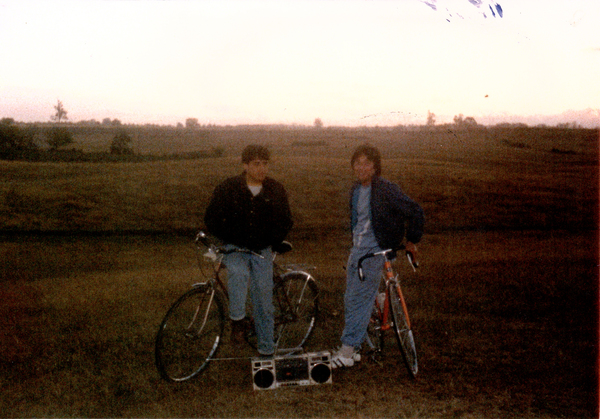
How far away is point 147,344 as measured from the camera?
198 inches

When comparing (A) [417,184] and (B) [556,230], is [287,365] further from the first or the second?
(B) [556,230]

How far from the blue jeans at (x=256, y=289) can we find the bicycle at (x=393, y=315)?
765 mm

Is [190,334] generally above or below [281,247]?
below

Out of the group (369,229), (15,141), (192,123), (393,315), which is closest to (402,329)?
(393,315)

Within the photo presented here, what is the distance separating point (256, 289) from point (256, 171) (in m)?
0.96

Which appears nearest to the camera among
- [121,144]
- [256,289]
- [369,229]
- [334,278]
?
[369,229]

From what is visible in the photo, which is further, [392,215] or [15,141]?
[15,141]

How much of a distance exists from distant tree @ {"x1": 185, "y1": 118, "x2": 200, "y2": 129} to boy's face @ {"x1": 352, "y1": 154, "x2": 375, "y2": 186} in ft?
9.76

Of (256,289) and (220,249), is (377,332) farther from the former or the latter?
(220,249)

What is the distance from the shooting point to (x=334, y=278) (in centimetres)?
754

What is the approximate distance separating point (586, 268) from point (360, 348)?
17.4 ft

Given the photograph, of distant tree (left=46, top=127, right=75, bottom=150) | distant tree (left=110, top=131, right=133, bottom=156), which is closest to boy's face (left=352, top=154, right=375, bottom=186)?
distant tree (left=110, top=131, right=133, bottom=156)

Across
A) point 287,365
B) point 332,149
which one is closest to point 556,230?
point 332,149

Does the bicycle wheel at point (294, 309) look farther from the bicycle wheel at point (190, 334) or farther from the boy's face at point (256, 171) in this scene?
the boy's face at point (256, 171)
